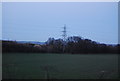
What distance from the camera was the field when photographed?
270cm

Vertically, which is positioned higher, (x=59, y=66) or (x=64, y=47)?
(x=64, y=47)

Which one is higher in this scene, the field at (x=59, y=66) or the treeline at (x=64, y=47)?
the treeline at (x=64, y=47)

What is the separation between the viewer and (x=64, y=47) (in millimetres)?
2840

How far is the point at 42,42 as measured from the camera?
9.07 feet

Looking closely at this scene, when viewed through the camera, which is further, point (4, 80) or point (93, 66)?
point (93, 66)

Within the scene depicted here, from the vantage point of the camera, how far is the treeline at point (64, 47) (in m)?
2.75

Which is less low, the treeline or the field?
the treeline

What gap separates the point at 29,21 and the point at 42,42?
17.0 inches

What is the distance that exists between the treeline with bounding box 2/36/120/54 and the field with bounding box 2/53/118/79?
8 centimetres

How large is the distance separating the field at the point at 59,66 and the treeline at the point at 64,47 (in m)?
0.08

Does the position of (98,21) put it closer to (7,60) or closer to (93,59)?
(93,59)

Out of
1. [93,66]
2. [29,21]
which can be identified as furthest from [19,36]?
[93,66]

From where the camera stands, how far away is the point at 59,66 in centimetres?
286

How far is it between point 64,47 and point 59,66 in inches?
14.3
